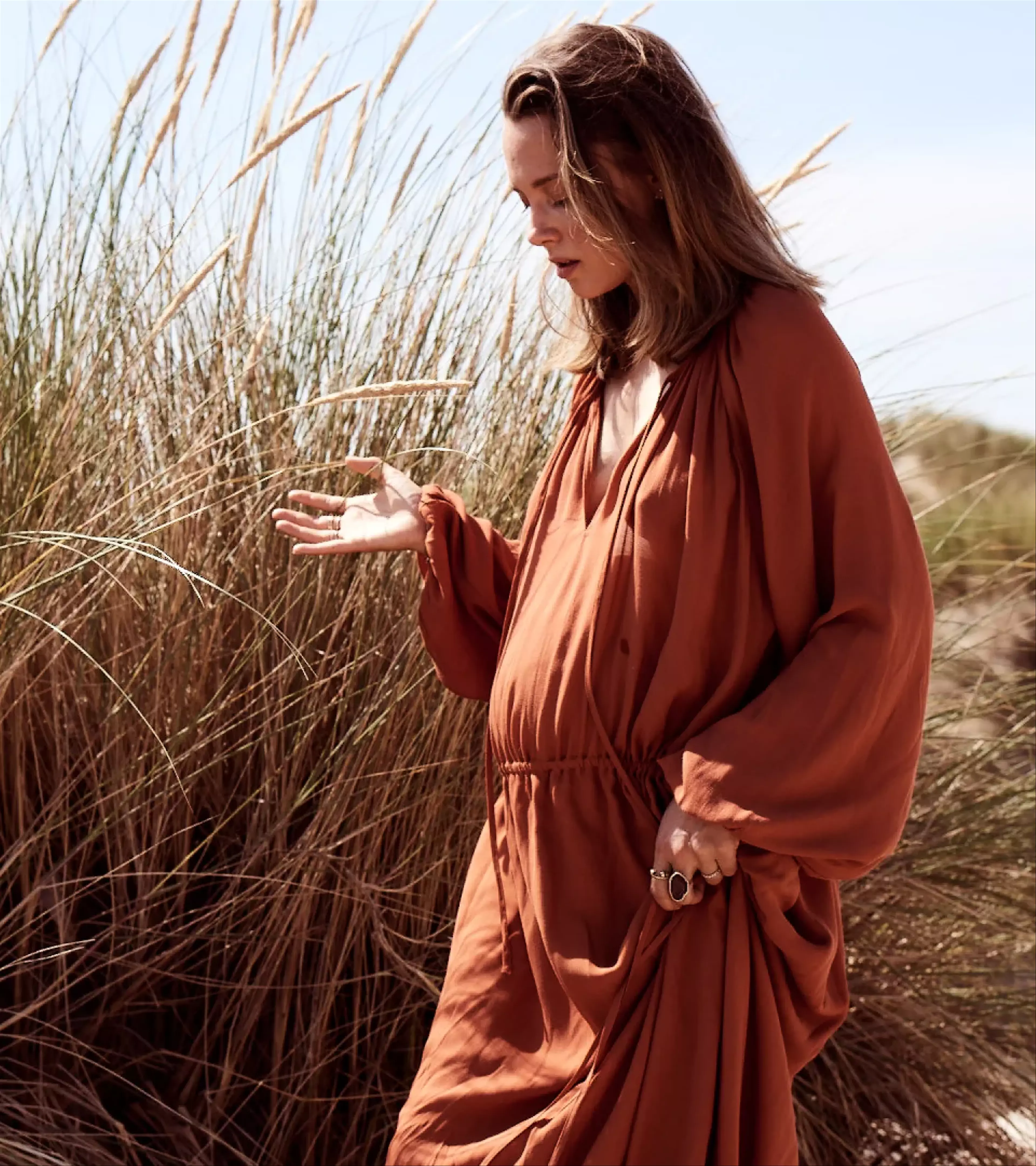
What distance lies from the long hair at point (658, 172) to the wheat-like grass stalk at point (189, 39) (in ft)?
2.72

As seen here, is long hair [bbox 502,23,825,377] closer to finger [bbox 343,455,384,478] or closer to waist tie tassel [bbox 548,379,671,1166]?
waist tie tassel [bbox 548,379,671,1166]

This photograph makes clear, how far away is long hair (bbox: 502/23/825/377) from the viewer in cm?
166

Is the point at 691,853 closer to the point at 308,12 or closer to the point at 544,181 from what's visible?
the point at 544,181

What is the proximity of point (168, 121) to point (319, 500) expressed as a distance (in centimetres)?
69

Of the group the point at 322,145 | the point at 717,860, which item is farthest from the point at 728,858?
the point at 322,145

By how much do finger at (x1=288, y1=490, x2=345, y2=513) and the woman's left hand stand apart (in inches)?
27.3

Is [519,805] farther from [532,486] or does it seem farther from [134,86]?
[134,86]

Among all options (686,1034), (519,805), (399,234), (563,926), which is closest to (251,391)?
(399,234)

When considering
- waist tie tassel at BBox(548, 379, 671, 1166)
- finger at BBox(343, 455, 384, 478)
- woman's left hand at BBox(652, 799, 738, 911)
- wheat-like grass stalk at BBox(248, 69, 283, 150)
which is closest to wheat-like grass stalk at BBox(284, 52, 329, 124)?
wheat-like grass stalk at BBox(248, 69, 283, 150)

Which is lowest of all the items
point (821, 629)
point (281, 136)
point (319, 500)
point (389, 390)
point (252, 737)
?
point (252, 737)

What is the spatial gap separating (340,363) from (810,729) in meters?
1.37

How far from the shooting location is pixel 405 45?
251 cm

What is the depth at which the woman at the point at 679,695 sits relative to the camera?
1.53 meters

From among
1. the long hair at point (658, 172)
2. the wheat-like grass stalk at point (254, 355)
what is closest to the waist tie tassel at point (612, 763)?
the long hair at point (658, 172)
